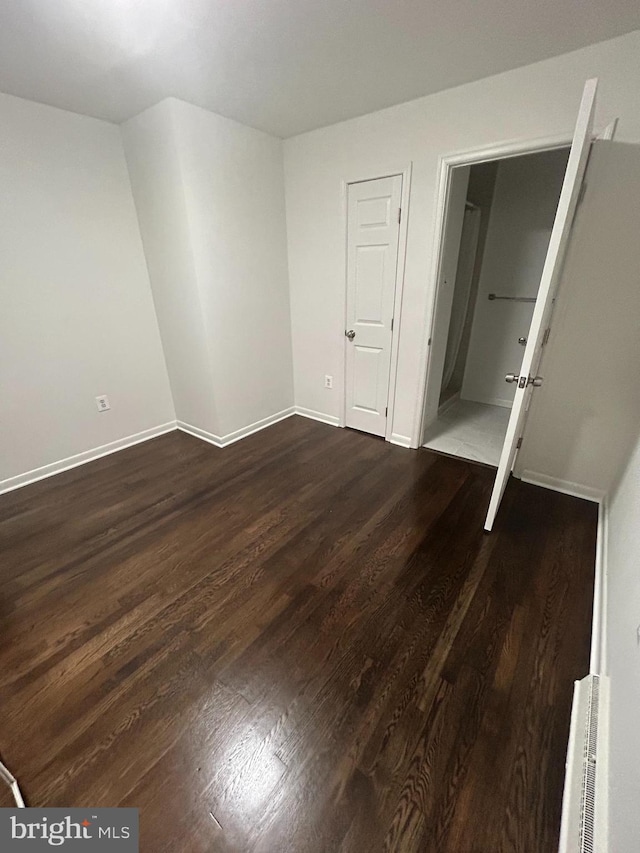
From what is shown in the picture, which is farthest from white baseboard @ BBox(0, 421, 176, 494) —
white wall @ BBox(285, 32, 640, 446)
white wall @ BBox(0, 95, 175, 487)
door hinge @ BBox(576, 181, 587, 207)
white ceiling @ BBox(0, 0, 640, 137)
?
door hinge @ BBox(576, 181, 587, 207)

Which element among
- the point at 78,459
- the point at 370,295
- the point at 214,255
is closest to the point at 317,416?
the point at 370,295

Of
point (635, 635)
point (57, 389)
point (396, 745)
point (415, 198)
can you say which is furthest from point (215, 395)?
point (635, 635)

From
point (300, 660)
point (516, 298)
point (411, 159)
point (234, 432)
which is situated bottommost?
point (300, 660)

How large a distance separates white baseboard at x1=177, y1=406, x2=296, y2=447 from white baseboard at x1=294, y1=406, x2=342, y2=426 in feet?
0.40

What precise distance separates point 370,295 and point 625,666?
259cm

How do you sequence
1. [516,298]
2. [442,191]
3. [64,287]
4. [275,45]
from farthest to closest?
[516,298]
[64,287]
[442,191]
[275,45]

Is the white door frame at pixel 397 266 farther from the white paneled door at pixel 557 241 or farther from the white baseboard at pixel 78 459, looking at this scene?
the white baseboard at pixel 78 459

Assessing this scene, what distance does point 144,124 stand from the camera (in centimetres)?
238

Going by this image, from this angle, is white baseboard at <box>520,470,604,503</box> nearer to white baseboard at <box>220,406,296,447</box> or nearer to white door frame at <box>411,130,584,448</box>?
white door frame at <box>411,130,584,448</box>

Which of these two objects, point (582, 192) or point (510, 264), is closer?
point (582, 192)

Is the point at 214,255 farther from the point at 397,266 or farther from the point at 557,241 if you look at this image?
the point at 557,241

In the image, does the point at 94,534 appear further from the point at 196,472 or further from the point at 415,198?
the point at 415,198

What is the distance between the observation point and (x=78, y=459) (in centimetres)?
283

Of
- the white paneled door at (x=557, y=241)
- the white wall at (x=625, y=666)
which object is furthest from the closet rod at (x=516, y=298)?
the white wall at (x=625, y=666)
